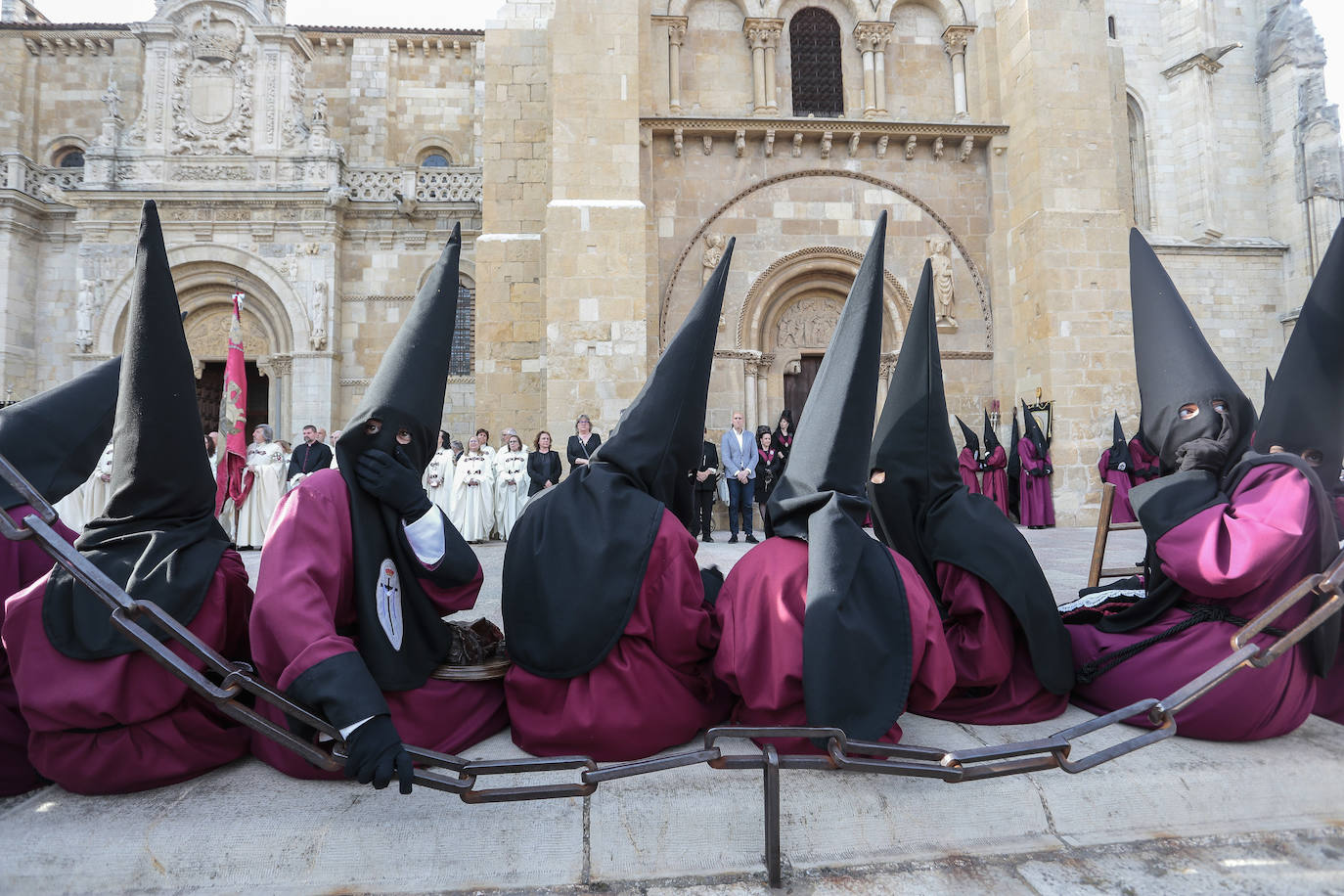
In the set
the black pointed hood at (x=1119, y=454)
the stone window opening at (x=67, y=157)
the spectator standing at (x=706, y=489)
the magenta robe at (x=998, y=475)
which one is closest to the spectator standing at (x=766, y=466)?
the spectator standing at (x=706, y=489)

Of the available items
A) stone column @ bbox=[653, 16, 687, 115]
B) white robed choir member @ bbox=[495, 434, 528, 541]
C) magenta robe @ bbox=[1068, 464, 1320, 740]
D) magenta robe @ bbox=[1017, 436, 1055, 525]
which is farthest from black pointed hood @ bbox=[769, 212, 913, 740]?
stone column @ bbox=[653, 16, 687, 115]

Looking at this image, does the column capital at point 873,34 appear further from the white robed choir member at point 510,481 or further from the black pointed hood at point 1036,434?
the white robed choir member at point 510,481

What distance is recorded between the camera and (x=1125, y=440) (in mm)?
11375

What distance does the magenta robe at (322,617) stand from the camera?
2.07 metres

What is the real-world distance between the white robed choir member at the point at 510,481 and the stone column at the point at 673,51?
20.9 ft

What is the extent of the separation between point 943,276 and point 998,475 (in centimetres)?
359

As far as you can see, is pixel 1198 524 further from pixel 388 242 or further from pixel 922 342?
pixel 388 242

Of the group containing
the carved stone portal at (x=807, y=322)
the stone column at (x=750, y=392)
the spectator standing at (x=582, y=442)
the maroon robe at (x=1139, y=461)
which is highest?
the carved stone portal at (x=807, y=322)

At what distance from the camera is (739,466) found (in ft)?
35.2

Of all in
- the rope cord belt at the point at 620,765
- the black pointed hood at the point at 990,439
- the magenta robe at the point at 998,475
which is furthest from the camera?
the black pointed hood at the point at 990,439

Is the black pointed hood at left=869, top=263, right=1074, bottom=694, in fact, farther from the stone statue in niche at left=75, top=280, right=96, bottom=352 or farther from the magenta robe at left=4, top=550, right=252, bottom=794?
the stone statue in niche at left=75, top=280, right=96, bottom=352

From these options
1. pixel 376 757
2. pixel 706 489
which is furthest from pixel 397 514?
pixel 706 489

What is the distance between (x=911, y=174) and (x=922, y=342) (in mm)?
11268

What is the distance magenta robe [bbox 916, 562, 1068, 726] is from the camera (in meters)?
2.77
